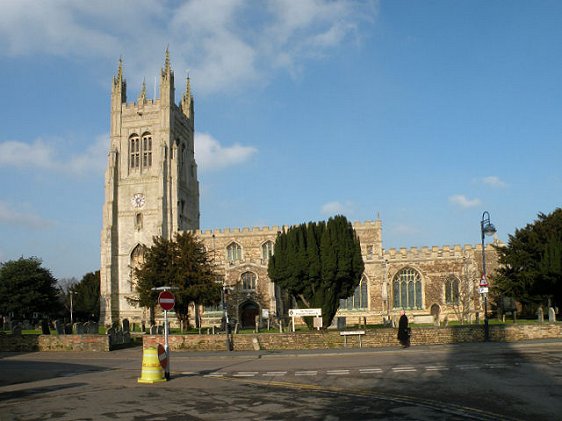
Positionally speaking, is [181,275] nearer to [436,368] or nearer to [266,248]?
[266,248]

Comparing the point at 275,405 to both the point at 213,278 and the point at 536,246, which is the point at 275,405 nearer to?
the point at 213,278

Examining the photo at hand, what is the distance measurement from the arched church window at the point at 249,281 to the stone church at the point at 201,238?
91mm

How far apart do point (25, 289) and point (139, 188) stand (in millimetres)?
16415

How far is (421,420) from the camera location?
29.1 feet

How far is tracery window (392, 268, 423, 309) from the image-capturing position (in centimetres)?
4944

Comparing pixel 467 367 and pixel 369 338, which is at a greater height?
pixel 467 367

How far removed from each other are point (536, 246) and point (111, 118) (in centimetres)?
4982

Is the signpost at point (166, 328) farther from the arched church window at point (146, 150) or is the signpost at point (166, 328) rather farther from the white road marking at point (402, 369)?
the arched church window at point (146, 150)

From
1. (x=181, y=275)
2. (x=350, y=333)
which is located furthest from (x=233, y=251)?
(x=350, y=333)

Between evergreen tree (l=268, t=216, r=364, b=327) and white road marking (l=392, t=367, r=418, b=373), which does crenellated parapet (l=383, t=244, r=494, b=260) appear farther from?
white road marking (l=392, t=367, r=418, b=373)

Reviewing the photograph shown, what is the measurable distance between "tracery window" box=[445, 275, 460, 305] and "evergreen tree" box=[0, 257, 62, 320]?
42930 millimetres

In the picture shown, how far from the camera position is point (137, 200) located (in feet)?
213

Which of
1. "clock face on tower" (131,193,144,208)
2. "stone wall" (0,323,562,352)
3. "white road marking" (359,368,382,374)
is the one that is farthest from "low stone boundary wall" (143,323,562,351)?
"clock face on tower" (131,193,144,208)

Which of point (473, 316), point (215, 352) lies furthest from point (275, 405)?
point (473, 316)
